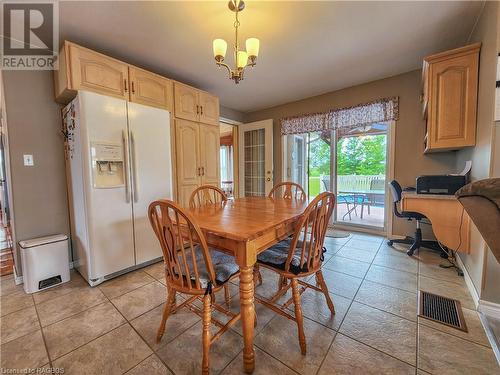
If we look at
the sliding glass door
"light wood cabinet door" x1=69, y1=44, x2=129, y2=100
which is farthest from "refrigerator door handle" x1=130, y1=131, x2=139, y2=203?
the sliding glass door

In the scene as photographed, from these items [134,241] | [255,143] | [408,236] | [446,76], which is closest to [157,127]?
[134,241]

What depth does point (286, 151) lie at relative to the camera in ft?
14.0

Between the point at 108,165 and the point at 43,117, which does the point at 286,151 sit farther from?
the point at 43,117

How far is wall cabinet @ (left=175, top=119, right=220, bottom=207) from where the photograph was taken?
287cm

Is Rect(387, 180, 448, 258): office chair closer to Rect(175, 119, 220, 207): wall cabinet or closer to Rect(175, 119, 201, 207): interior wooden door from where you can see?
Rect(175, 119, 220, 207): wall cabinet

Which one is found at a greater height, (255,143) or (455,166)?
(255,143)

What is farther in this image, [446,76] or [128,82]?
[128,82]

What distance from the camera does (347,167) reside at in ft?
13.1

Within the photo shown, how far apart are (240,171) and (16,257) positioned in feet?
11.3

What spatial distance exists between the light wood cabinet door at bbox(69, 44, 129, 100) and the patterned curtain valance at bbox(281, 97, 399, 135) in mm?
2766

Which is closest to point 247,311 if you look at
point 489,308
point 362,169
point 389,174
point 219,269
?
point 219,269

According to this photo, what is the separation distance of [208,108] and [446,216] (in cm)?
313

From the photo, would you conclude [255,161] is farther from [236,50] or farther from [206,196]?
[236,50]

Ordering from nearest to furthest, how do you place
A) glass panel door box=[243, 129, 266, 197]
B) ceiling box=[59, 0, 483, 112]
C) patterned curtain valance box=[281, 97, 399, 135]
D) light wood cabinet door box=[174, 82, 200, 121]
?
ceiling box=[59, 0, 483, 112], light wood cabinet door box=[174, 82, 200, 121], patterned curtain valance box=[281, 97, 399, 135], glass panel door box=[243, 129, 266, 197]
